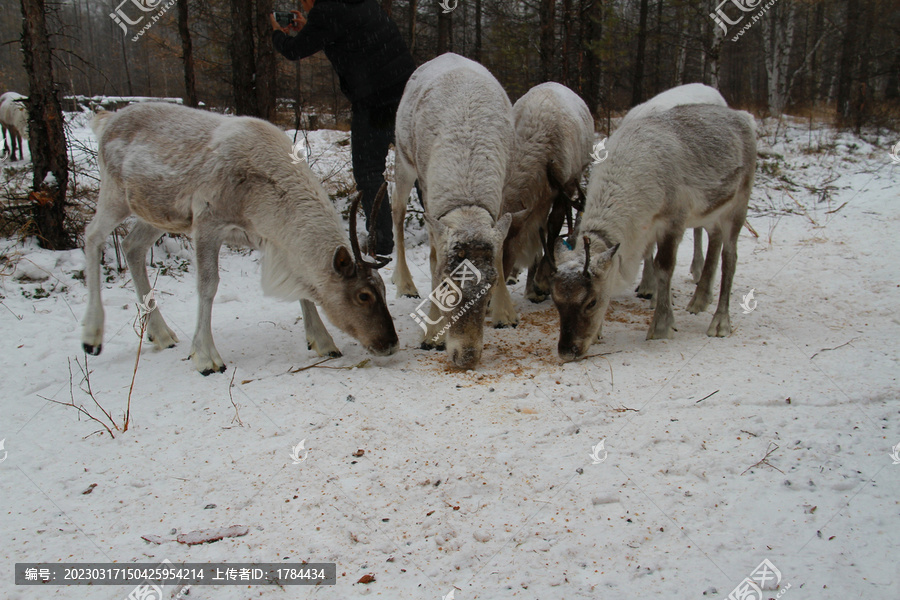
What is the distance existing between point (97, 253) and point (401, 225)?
10.5 ft

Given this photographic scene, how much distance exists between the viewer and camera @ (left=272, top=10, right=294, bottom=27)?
666 cm

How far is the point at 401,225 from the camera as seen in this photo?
22.4 ft

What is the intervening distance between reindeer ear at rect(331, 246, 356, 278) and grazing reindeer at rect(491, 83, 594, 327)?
5.09 feet

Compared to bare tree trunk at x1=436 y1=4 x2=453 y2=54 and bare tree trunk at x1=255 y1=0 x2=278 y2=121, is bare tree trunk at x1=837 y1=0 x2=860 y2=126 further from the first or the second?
bare tree trunk at x1=255 y1=0 x2=278 y2=121

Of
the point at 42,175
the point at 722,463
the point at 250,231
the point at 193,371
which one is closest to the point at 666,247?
the point at 722,463

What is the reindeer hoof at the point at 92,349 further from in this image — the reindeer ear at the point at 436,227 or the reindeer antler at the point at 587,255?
the reindeer antler at the point at 587,255

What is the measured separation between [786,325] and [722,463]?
296 cm

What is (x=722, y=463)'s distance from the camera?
9.70 feet

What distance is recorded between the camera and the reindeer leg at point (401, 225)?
645 centimetres

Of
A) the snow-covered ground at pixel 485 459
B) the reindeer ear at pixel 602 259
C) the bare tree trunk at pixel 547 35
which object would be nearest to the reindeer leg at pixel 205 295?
the snow-covered ground at pixel 485 459

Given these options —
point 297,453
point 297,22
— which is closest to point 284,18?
point 297,22

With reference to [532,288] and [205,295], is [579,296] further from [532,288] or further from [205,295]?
[205,295]

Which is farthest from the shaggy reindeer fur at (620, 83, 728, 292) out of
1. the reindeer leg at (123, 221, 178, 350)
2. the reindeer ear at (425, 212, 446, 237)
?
the reindeer leg at (123, 221, 178, 350)

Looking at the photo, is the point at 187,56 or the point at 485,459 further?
the point at 187,56
